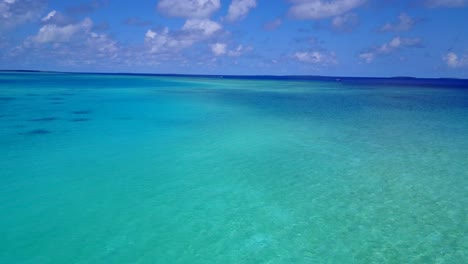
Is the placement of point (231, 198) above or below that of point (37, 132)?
below

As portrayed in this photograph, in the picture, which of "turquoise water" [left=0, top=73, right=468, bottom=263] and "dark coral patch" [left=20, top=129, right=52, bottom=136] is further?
"dark coral patch" [left=20, top=129, right=52, bottom=136]

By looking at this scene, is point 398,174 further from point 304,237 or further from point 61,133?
point 61,133

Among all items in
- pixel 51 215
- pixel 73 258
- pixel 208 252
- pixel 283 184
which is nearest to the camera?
pixel 73 258

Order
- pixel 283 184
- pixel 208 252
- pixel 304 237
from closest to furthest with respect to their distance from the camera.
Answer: pixel 208 252, pixel 304 237, pixel 283 184

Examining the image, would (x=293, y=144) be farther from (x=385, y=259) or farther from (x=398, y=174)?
(x=385, y=259)

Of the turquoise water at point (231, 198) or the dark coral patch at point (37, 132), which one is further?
the dark coral patch at point (37, 132)

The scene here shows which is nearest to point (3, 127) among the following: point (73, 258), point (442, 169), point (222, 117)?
point (222, 117)

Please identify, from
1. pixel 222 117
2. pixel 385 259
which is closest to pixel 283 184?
pixel 385 259

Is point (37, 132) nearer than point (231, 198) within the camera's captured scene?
No

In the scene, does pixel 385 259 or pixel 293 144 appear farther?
pixel 293 144
